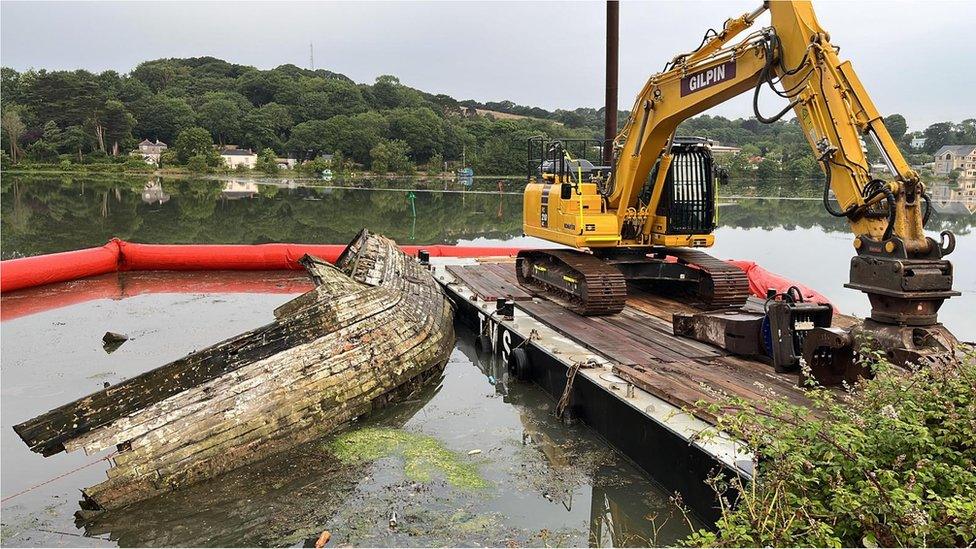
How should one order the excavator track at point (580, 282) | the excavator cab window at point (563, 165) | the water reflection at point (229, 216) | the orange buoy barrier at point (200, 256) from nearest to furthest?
the excavator track at point (580, 282)
the excavator cab window at point (563, 165)
the orange buoy barrier at point (200, 256)
the water reflection at point (229, 216)

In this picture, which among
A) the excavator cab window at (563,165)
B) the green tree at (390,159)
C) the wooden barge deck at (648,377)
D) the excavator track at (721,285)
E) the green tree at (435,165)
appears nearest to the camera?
the wooden barge deck at (648,377)

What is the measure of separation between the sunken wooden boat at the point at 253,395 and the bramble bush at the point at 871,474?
4190 mm

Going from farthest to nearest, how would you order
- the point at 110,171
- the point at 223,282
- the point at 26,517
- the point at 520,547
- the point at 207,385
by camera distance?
the point at 110,171 → the point at 223,282 → the point at 207,385 → the point at 26,517 → the point at 520,547

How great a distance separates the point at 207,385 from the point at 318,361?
1104mm

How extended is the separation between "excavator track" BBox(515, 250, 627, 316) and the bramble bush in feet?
17.4

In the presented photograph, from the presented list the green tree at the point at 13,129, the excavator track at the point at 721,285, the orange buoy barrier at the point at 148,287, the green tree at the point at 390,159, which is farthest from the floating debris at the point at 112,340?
the green tree at the point at 13,129

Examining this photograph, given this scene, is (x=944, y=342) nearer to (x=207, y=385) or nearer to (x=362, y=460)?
(x=362, y=460)

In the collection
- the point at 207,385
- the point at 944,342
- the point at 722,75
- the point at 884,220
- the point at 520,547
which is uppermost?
the point at 722,75

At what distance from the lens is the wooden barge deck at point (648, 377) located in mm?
5102

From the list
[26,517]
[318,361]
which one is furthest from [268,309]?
[26,517]

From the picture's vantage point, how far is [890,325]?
536cm

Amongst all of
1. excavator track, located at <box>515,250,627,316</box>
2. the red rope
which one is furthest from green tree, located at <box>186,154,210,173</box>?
the red rope

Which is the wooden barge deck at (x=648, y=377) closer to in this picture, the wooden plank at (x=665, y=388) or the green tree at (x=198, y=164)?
the wooden plank at (x=665, y=388)

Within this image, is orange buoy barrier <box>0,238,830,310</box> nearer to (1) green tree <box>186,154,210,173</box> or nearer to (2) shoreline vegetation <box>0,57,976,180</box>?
(2) shoreline vegetation <box>0,57,976,180</box>
